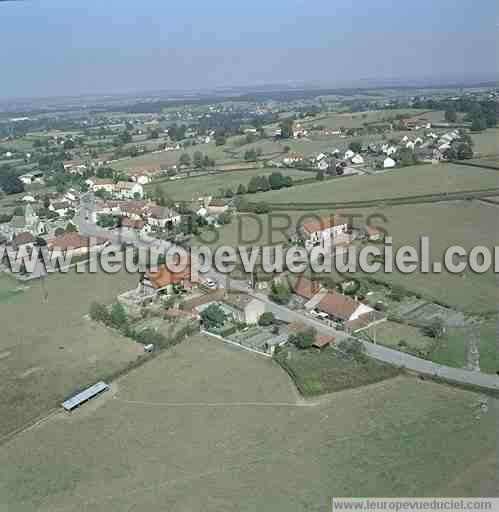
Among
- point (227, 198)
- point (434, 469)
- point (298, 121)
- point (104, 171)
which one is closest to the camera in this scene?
point (434, 469)

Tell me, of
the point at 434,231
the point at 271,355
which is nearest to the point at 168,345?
the point at 271,355

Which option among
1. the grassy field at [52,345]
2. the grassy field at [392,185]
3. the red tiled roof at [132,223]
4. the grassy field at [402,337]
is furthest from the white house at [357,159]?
the grassy field at [402,337]

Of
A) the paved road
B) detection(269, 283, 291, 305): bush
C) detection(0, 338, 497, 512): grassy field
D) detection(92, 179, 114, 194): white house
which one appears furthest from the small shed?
detection(92, 179, 114, 194): white house

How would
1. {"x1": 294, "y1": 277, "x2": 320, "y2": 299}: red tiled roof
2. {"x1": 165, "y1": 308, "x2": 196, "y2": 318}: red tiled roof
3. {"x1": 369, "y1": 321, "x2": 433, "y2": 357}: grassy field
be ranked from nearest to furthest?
{"x1": 369, "y1": 321, "x2": 433, "y2": 357}: grassy field
{"x1": 165, "y1": 308, "x2": 196, "y2": 318}: red tiled roof
{"x1": 294, "y1": 277, "x2": 320, "y2": 299}: red tiled roof

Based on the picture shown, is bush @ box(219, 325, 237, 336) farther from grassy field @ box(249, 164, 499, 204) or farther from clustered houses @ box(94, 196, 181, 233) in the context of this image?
grassy field @ box(249, 164, 499, 204)

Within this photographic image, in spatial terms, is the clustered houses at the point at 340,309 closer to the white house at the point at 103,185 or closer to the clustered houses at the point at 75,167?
the white house at the point at 103,185

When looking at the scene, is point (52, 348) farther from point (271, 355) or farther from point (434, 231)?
point (434, 231)
